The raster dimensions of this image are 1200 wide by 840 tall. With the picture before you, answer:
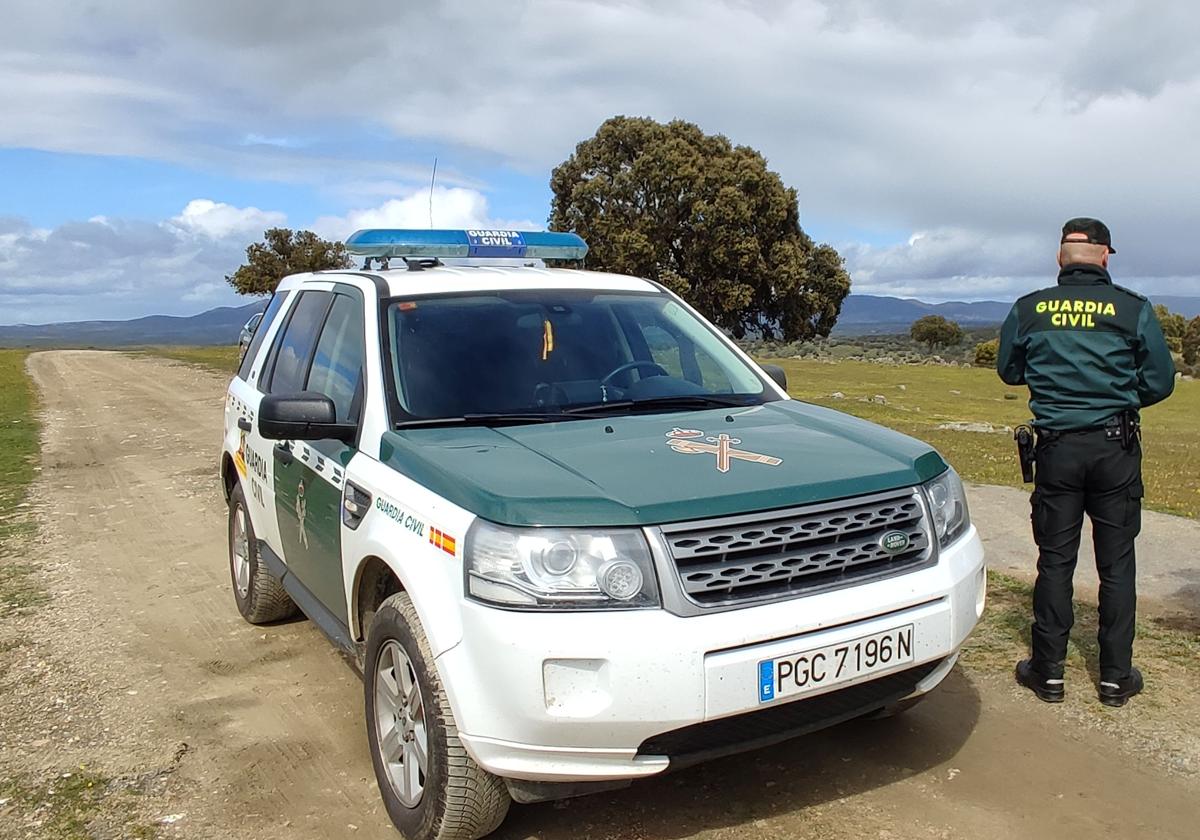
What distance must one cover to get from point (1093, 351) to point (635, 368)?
193 centimetres

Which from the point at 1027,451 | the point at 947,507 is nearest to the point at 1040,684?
the point at 1027,451

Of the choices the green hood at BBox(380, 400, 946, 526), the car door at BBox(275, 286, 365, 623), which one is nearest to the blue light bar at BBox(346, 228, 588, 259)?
the car door at BBox(275, 286, 365, 623)

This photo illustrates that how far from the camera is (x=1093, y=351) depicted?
433cm

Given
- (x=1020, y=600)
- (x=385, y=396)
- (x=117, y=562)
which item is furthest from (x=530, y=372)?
(x=117, y=562)

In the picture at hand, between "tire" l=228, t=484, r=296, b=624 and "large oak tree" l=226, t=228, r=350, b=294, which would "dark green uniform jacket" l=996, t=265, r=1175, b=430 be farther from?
"large oak tree" l=226, t=228, r=350, b=294

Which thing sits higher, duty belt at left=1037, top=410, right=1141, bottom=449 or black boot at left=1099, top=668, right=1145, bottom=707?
duty belt at left=1037, top=410, right=1141, bottom=449

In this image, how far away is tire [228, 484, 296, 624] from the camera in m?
5.72

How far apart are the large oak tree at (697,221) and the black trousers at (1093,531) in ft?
92.3

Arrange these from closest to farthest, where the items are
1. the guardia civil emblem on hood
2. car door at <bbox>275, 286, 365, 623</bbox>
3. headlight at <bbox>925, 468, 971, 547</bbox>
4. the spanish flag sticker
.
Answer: the spanish flag sticker → the guardia civil emblem on hood → headlight at <bbox>925, 468, 971, 547</bbox> → car door at <bbox>275, 286, 365, 623</bbox>

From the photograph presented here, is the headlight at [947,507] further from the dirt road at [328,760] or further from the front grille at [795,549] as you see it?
the dirt road at [328,760]

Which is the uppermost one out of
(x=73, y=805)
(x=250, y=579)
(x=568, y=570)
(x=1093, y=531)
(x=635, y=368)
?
(x=635, y=368)

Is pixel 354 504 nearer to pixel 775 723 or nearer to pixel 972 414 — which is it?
pixel 775 723

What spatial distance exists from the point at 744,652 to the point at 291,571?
8.89 ft

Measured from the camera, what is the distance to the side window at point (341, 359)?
432 centimetres
